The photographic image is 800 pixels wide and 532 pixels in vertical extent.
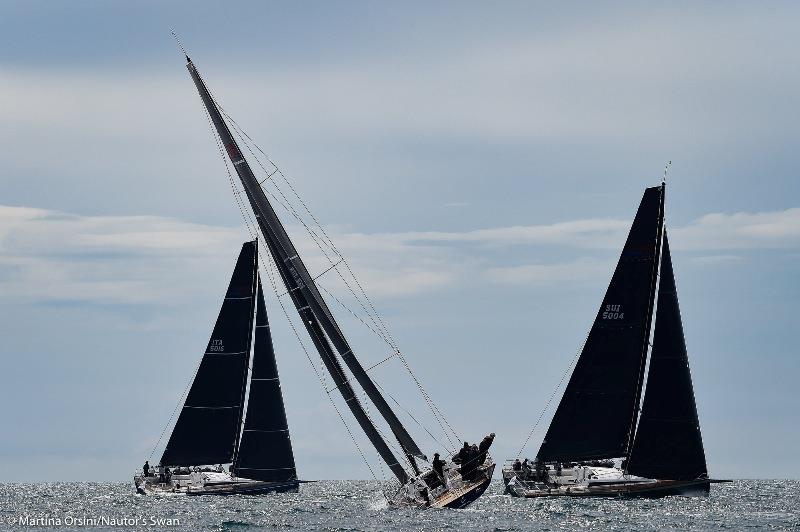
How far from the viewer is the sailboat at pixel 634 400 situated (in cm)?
6456

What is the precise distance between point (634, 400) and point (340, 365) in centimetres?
1863

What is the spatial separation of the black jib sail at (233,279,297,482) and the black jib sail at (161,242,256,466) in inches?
26.9

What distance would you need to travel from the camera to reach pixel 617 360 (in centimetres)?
6612

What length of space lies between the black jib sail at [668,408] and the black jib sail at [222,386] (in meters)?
21.3

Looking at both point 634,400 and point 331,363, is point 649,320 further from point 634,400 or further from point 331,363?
point 331,363

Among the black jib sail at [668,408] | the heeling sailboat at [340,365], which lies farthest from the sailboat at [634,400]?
the heeling sailboat at [340,365]

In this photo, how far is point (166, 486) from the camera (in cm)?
7675

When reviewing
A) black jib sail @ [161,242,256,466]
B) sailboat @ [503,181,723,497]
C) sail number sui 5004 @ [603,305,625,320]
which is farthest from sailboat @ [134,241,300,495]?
sail number sui 5004 @ [603,305,625,320]

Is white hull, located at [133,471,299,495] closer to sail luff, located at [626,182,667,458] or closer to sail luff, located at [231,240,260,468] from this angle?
sail luff, located at [231,240,260,468]

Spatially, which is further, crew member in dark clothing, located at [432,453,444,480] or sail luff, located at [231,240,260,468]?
sail luff, located at [231,240,260,468]

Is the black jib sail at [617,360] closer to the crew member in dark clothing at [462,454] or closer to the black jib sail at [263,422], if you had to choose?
the crew member in dark clothing at [462,454]

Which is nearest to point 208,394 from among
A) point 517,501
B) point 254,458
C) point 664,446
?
point 254,458

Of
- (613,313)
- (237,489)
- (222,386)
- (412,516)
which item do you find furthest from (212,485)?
(412,516)

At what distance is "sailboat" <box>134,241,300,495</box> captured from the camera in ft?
248
